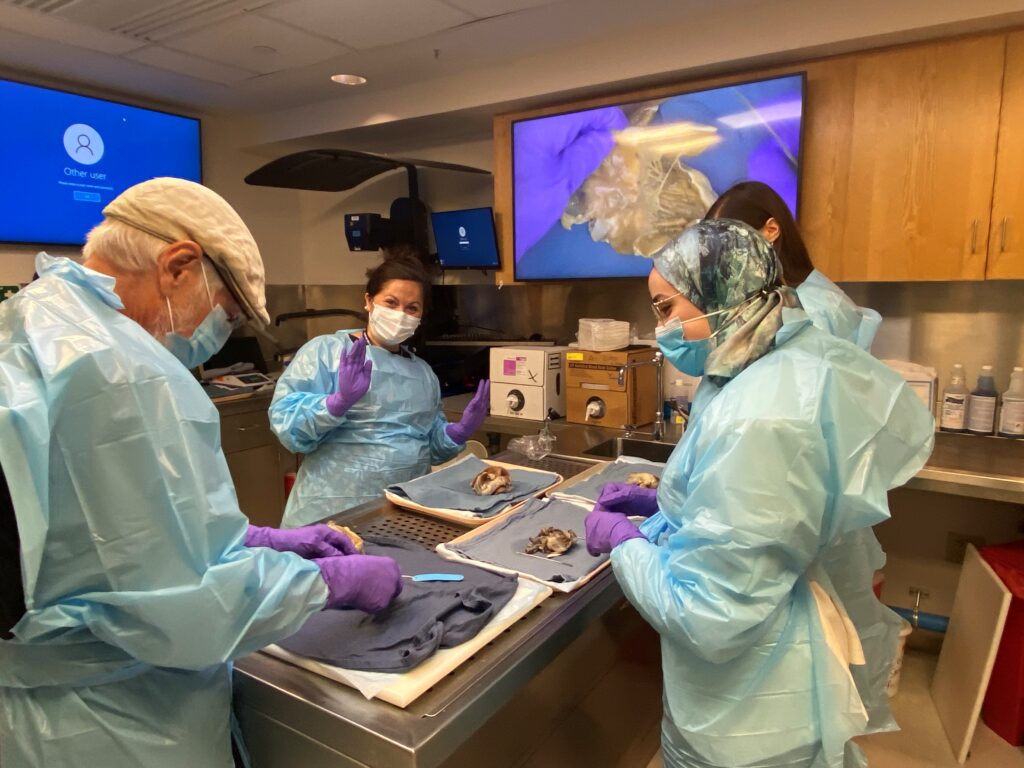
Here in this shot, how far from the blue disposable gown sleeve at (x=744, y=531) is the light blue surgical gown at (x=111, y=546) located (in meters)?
0.54

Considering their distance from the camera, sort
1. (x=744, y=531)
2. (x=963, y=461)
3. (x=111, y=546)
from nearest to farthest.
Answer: (x=111, y=546)
(x=744, y=531)
(x=963, y=461)

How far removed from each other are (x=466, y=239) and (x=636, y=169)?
3.09 feet

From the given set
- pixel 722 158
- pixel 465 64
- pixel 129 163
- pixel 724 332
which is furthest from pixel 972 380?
pixel 129 163

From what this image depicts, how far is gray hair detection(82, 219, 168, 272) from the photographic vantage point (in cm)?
88

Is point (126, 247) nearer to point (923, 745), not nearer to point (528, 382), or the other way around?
point (528, 382)

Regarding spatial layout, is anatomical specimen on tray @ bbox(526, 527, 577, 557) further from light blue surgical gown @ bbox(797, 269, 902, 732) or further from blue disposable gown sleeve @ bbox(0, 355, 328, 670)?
blue disposable gown sleeve @ bbox(0, 355, 328, 670)

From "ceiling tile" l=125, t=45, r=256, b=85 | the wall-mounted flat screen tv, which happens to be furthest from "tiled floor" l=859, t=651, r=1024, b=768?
"ceiling tile" l=125, t=45, r=256, b=85

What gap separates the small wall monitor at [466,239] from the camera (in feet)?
10.2

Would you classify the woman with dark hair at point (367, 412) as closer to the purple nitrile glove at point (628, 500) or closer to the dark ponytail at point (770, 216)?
the purple nitrile glove at point (628, 500)

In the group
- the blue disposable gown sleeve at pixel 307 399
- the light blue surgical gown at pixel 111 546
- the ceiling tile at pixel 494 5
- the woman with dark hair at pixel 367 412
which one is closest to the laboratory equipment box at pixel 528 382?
the woman with dark hair at pixel 367 412

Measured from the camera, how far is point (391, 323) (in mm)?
1992

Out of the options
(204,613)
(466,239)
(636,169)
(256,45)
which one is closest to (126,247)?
(204,613)

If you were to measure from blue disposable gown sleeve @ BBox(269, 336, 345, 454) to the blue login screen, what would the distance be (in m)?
2.08

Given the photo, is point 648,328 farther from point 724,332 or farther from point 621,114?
point 724,332
